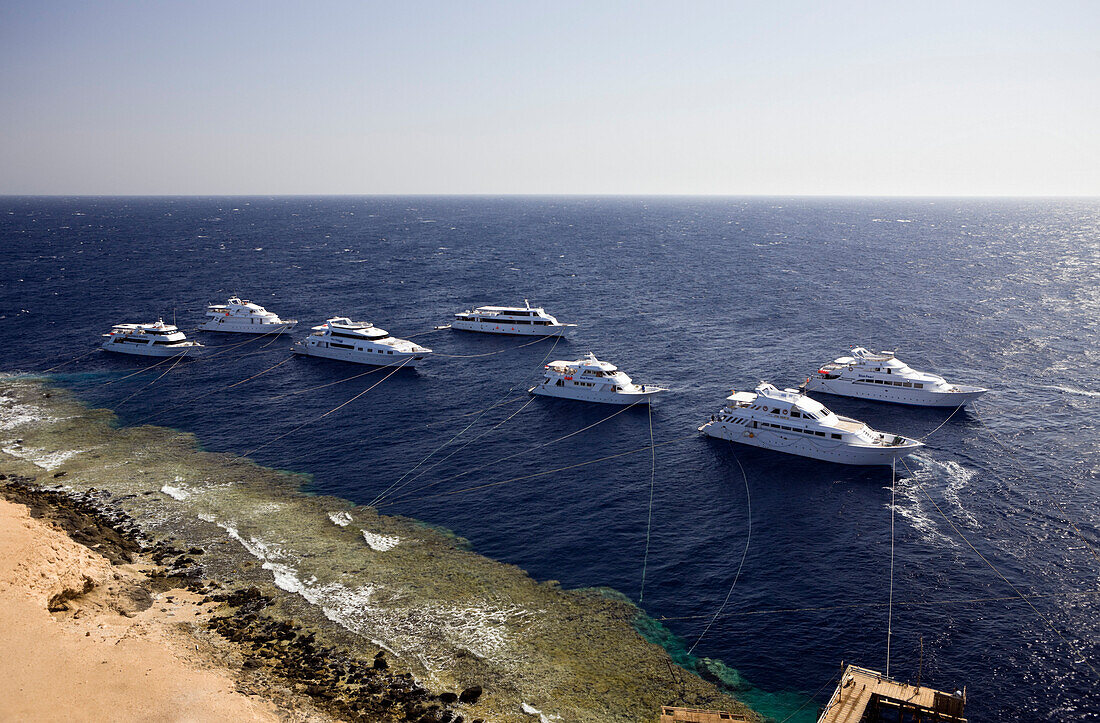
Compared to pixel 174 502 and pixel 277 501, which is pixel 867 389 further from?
pixel 174 502

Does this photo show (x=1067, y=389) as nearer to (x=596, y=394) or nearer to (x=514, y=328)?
(x=596, y=394)

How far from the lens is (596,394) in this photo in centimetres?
10431

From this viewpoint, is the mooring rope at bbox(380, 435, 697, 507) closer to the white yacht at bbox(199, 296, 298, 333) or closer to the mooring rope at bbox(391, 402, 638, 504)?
the mooring rope at bbox(391, 402, 638, 504)

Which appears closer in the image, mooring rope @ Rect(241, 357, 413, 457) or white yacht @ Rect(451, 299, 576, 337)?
mooring rope @ Rect(241, 357, 413, 457)

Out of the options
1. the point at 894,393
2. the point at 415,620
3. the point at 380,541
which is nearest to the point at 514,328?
the point at 894,393

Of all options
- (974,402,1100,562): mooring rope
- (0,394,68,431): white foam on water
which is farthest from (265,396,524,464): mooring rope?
(974,402,1100,562): mooring rope

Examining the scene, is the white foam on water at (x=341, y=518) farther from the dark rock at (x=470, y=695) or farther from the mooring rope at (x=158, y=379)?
the mooring rope at (x=158, y=379)

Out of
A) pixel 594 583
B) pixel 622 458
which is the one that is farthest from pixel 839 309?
pixel 594 583

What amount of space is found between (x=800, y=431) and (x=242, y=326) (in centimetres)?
12147

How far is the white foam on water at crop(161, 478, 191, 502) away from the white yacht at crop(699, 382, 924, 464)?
66228 millimetres

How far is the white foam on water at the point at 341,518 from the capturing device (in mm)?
69062

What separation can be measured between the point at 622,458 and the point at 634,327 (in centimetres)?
6927

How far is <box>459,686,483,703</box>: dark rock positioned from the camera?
4503 centimetres

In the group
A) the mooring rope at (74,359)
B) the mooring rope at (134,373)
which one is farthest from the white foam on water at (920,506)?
the mooring rope at (74,359)
